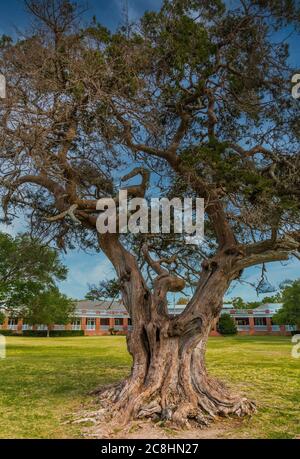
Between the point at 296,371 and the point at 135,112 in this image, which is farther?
the point at 296,371

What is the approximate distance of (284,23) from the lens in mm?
6539

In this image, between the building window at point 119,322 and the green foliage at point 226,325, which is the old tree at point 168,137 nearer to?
the green foliage at point 226,325

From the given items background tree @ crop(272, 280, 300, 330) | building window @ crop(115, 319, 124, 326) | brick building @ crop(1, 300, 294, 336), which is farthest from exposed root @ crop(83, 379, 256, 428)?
building window @ crop(115, 319, 124, 326)

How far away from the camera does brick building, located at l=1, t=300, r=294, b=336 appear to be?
48.9 metres

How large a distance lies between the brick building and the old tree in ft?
134

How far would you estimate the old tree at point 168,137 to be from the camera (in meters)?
5.79

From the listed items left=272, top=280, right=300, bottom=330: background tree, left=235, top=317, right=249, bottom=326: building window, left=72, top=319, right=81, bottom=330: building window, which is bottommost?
left=72, top=319, right=81, bottom=330: building window

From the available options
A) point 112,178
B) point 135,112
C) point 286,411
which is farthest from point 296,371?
point 135,112

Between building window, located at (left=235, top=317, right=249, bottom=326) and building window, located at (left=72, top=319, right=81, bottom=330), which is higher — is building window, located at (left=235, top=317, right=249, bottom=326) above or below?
above

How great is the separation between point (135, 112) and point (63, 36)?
6.04 ft

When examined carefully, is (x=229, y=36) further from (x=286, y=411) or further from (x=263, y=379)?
(x=263, y=379)

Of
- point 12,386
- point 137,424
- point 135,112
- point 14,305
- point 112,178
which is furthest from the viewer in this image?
point 14,305

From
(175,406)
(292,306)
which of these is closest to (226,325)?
(292,306)

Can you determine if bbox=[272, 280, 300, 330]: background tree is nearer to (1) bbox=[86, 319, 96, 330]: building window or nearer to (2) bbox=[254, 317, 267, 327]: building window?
(2) bbox=[254, 317, 267, 327]: building window
